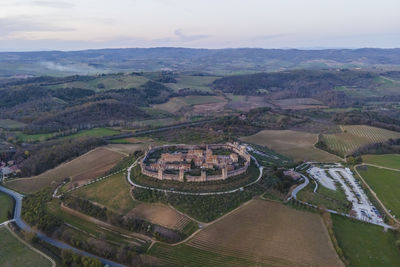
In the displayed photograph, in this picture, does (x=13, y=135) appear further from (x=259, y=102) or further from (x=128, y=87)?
(x=259, y=102)

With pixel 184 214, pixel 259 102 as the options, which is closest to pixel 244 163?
pixel 184 214

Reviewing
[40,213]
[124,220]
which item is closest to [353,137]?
[124,220]

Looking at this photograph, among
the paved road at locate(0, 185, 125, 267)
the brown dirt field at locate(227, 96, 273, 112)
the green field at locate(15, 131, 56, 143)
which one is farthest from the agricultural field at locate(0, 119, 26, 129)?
the brown dirt field at locate(227, 96, 273, 112)

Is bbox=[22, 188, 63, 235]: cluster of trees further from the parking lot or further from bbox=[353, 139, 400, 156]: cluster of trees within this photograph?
bbox=[353, 139, 400, 156]: cluster of trees

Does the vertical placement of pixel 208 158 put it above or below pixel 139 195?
above

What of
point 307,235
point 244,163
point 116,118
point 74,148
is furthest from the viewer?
point 116,118

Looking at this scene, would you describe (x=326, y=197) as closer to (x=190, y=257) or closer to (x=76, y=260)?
(x=190, y=257)

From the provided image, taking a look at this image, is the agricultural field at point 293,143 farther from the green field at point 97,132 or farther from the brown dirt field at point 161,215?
the green field at point 97,132
